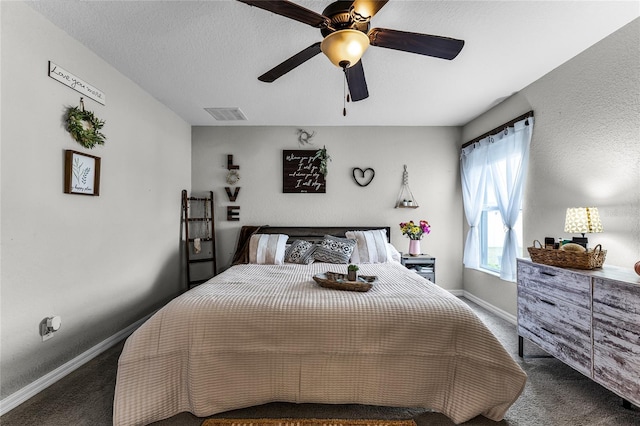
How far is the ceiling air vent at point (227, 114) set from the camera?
3830 mm

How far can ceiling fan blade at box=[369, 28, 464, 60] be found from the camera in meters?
1.71

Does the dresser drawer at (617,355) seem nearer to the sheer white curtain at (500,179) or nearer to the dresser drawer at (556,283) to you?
the dresser drawer at (556,283)

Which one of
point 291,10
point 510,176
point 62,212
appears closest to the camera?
point 291,10

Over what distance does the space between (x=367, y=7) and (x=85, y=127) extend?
7.83 ft

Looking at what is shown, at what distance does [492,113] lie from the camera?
380 cm

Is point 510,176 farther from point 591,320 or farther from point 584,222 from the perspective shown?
point 591,320

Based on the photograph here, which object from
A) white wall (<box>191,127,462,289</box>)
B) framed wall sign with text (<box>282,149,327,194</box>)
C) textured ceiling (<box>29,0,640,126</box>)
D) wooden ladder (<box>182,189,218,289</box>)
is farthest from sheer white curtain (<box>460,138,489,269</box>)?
wooden ladder (<box>182,189,218,289</box>)

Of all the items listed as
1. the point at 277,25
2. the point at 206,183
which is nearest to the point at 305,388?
the point at 277,25

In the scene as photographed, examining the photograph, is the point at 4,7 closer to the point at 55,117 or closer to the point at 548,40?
the point at 55,117

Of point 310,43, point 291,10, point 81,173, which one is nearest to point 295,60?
point 291,10

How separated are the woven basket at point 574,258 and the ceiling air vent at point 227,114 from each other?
139 inches

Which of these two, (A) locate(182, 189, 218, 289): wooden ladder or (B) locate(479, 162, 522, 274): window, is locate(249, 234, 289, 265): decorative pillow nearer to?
(A) locate(182, 189, 218, 289): wooden ladder

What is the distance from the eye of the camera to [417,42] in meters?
1.76

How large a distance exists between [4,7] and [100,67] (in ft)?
2.56
